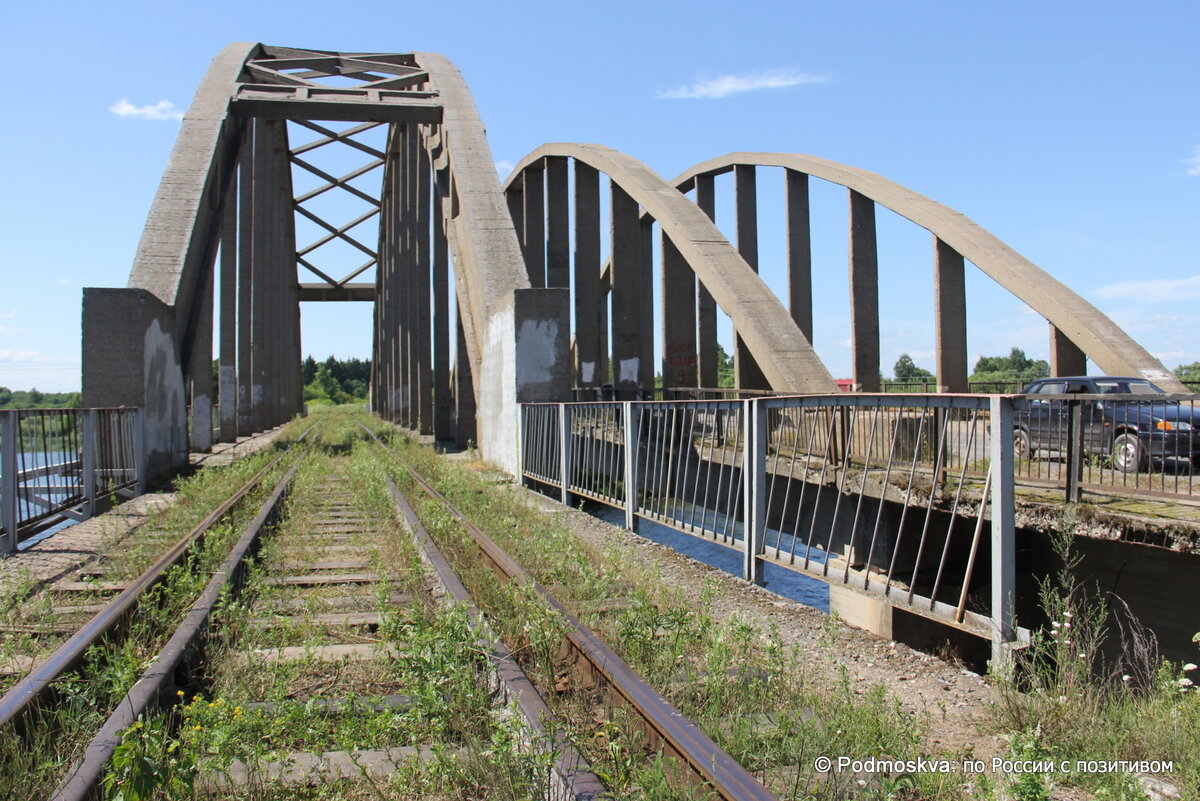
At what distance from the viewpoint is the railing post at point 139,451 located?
1172 centimetres

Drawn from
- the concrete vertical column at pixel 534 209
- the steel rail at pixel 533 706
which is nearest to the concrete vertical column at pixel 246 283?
the concrete vertical column at pixel 534 209

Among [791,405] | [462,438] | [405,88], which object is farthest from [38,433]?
[405,88]

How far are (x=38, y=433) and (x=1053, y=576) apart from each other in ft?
32.2

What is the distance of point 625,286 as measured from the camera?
926 inches

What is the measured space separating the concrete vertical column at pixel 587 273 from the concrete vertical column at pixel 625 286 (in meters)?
2.08

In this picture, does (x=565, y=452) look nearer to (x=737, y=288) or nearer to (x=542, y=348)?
(x=542, y=348)

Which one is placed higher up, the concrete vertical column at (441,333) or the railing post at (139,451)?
the concrete vertical column at (441,333)

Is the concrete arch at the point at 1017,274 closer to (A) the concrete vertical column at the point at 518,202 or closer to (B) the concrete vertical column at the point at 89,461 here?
(A) the concrete vertical column at the point at 518,202

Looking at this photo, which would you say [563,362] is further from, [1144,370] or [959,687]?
[959,687]

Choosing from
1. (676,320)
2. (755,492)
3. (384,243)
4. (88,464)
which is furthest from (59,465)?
(384,243)

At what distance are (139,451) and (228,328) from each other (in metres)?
15.4

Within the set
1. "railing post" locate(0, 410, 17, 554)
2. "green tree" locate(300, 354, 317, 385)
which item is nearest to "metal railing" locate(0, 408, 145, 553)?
"railing post" locate(0, 410, 17, 554)

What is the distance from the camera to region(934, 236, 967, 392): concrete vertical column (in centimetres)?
1798

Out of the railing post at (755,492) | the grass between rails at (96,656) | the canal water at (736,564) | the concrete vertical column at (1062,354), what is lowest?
the canal water at (736,564)
